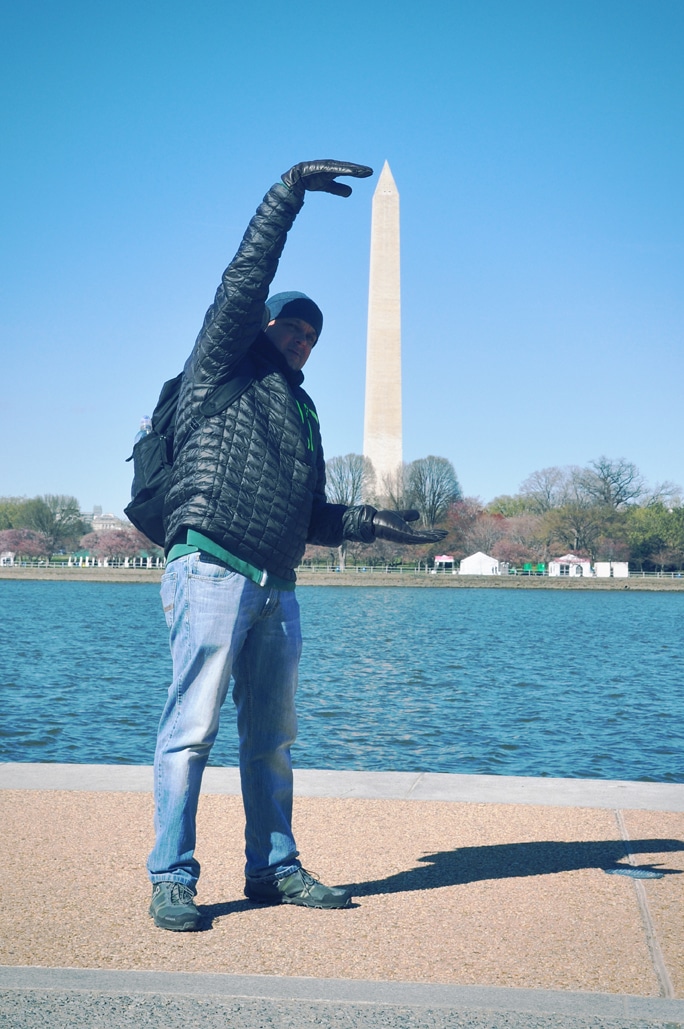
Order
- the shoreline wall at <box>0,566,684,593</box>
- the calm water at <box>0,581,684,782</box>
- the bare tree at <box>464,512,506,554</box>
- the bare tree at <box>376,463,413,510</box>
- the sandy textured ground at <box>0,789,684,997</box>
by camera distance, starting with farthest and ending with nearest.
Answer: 1. the bare tree at <box>464,512,506,554</box>
2. the shoreline wall at <box>0,566,684,593</box>
3. the bare tree at <box>376,463,413,510</box>
4. the calm water at <box>0,581,684,782</box>
5. the sandy textured ground at <box>0,789,684,997</box>

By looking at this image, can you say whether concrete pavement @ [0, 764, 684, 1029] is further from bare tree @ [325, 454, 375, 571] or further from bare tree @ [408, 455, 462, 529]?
bare tree @ [408, 455, 462, 529]

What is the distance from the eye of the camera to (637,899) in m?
3.76

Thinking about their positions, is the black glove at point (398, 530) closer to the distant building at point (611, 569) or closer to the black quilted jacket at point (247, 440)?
the black quilted jacket at point (247, 440)

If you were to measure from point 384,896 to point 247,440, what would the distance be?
59.6 inches

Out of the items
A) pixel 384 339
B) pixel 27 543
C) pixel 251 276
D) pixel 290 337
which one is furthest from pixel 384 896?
pixel 27 543

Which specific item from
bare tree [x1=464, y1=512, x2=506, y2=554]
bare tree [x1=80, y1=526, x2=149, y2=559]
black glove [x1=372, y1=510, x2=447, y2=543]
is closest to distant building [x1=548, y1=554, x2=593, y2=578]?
bare tree [x1=464, y1=512, x2=506, y2=554]

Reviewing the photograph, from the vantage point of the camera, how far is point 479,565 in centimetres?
7569

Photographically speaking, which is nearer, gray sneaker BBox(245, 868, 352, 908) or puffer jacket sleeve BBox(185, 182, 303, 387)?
puffer jacket sleeve BBox(185, 182, 303, 387)

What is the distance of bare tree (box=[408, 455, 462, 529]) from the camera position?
74.5 meters

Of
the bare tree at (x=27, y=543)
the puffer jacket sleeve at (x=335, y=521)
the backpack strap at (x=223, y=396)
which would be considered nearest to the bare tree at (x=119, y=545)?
the bare tree at (x=27, y=543)

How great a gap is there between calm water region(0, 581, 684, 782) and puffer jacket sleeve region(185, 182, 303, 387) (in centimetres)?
649

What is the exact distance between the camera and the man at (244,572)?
347 cm

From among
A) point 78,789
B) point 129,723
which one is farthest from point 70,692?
point 78,789

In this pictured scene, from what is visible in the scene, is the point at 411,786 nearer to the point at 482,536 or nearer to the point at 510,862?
the point at 510,862
